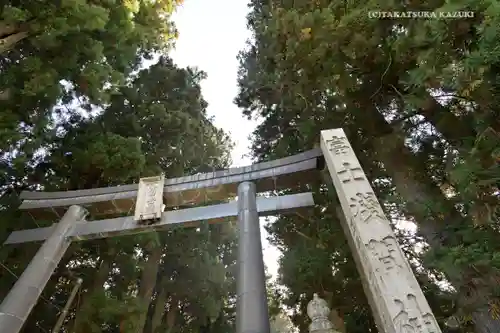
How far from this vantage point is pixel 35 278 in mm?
5707

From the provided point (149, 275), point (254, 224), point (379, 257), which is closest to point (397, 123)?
point (254, 224)

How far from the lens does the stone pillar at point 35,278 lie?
202 inches

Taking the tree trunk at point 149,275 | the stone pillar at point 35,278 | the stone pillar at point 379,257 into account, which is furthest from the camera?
the tree trunk at point 149,275

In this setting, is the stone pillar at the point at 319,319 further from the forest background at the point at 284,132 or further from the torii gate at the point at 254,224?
the forest background at the point at 284,132

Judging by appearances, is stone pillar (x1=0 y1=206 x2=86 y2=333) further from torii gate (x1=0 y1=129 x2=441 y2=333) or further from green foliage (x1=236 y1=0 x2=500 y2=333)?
green foliage (x1=236 y1=0 x2=500 y2=333)

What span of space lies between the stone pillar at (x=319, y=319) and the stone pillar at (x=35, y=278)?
3968mm

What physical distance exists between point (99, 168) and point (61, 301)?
4504mm

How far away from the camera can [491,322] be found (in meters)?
4.42

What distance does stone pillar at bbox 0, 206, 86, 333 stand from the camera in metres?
5.12

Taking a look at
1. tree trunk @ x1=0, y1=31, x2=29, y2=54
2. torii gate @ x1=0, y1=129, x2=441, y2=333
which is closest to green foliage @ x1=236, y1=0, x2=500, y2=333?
torii gate @ x1=0, y1=129, x2=441, y2=333

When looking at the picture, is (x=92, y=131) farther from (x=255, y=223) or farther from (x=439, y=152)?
(x=439, y=152)

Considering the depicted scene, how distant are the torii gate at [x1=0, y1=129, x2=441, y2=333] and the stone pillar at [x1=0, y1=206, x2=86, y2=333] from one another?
1cm

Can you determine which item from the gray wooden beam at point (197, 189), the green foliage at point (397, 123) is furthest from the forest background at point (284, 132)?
the gray wooden beam at point (197, 189)

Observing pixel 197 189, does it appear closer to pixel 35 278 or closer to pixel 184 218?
pixel 184 218
